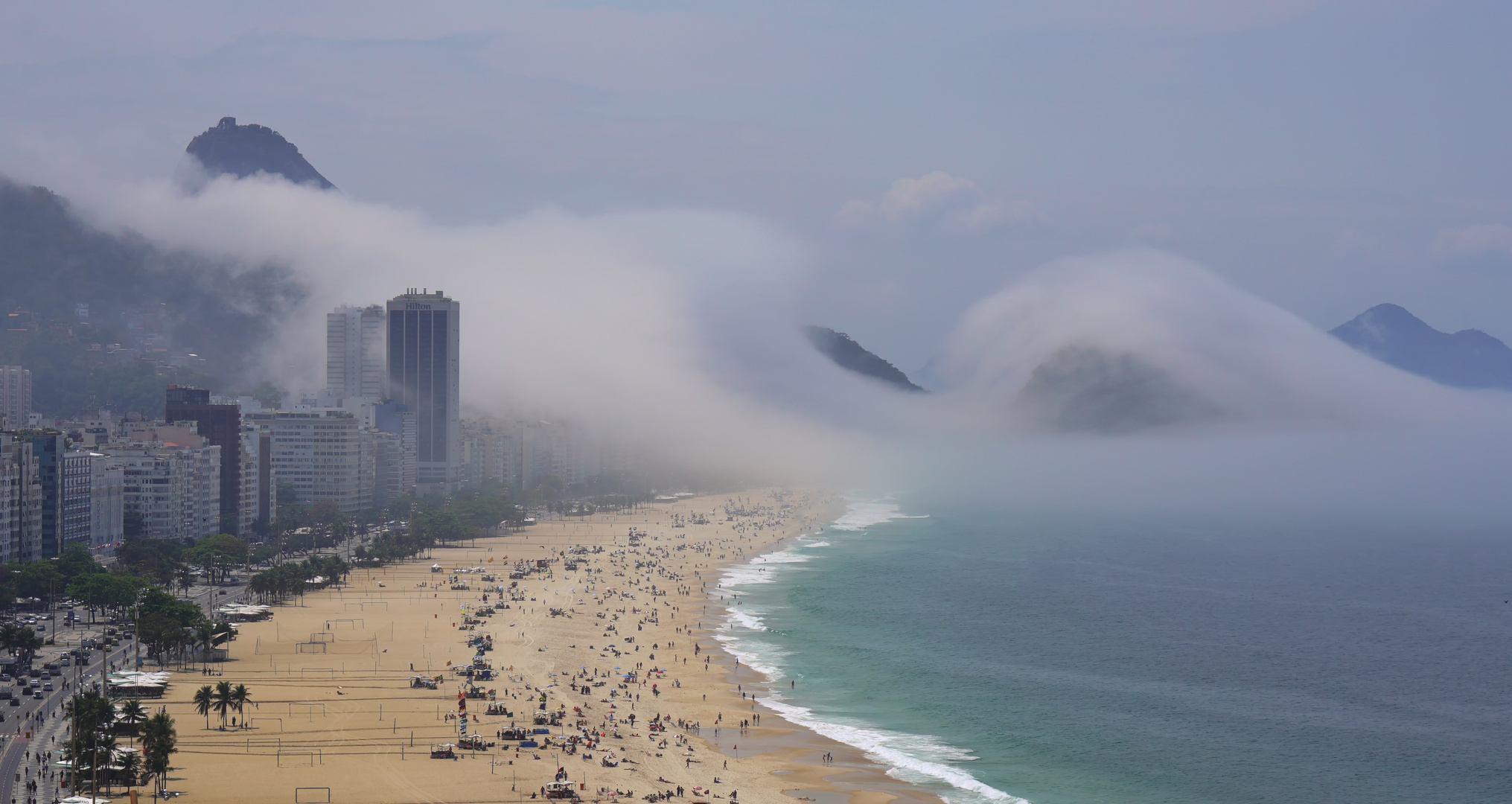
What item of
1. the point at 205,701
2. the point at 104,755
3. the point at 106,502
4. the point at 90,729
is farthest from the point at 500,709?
the point at 106,502

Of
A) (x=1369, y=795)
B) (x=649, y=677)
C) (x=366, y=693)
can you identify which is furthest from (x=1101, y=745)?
(x=366, y=693)

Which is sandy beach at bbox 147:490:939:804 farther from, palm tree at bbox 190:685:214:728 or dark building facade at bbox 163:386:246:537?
dark building facade at bbox 163:386:246:537

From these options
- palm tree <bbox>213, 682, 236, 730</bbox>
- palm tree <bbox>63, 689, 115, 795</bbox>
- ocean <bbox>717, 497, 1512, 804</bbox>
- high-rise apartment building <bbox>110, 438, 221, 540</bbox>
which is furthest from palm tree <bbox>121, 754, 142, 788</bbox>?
high-rise apartment building <bbox>110, 438, 221, 540</bbox>

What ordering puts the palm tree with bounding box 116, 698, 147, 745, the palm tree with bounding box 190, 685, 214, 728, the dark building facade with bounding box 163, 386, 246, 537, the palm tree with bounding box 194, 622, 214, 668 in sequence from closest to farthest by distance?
the palm tree with bounding box 116, 698, 147, 745 < the palm tree with bounding box 190, 685, 214, 728 < the palm tree with bounding box 194, 622, 214, 668 < the dark building facade with bounding box 163, 386, 246, 537

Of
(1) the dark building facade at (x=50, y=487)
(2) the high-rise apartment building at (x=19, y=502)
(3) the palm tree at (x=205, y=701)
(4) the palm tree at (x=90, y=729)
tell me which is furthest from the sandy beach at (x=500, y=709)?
(1) the dark building facade at (x=50, y=487)

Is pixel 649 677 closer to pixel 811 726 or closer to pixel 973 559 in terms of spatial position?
pixel 811 726

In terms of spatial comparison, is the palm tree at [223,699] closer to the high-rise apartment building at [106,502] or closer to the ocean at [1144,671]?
the ocean at [1144,671]
